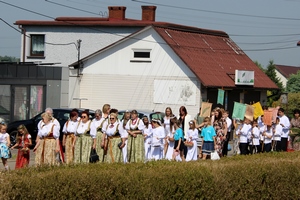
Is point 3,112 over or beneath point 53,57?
beneath

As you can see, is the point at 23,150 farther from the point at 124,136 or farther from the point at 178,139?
the point at 178,139

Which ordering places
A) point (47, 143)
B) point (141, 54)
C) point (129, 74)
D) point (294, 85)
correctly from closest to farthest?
point (47, 143) < point (129, 74) < point (141, 54) < point (294, 85)

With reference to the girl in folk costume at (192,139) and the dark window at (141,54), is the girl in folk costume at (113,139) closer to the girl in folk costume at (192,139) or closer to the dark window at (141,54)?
the girl in folk costume at (192,139)

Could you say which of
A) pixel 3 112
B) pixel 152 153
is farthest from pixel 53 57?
pixel 152 153

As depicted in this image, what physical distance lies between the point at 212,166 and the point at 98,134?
23.0ft

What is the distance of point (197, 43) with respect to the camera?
39469 mm

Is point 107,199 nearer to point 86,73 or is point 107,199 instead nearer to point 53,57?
point 86,73

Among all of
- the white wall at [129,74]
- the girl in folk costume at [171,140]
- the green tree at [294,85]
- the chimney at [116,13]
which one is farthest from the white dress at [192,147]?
the green tree at [294,85]

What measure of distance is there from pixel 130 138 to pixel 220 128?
353 centimetres

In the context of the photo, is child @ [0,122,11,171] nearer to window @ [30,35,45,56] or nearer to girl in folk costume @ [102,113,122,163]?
girl in folk costume @ [102,113,122,163]

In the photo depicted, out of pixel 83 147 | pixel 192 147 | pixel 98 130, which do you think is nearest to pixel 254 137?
pixel 192 147

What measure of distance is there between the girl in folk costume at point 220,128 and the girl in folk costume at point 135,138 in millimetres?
3034

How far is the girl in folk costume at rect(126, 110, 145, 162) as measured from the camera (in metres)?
18.0

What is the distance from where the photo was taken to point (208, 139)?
2006 cm
